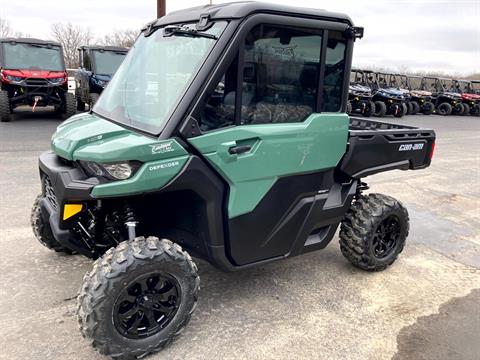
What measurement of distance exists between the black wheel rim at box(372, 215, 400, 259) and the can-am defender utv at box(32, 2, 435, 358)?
686 mm

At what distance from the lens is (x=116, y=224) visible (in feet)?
9.86

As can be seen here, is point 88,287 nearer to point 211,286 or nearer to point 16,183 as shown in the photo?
point 211,286

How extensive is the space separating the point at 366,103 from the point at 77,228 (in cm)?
1810

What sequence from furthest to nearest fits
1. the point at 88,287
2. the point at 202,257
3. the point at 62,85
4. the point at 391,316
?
the point at 62,85, the point at 391,316, the point at 202,257, the point at 88,287

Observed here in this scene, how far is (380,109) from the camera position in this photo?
19734 millimetres

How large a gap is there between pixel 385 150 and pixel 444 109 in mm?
24244

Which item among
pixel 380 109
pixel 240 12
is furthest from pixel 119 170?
pixel 380 109

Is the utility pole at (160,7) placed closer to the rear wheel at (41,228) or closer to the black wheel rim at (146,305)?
the rear wheel at (41,228)

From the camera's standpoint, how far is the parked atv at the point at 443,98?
25188 millimetres

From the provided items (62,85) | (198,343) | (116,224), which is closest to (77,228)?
(116,224)

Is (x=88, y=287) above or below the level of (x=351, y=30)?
below

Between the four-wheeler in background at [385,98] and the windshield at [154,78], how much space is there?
59.2 ft

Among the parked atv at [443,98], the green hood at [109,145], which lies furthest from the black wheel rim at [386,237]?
the parked atv at [443,98]

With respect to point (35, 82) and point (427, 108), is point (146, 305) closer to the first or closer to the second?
point (35, 82)
